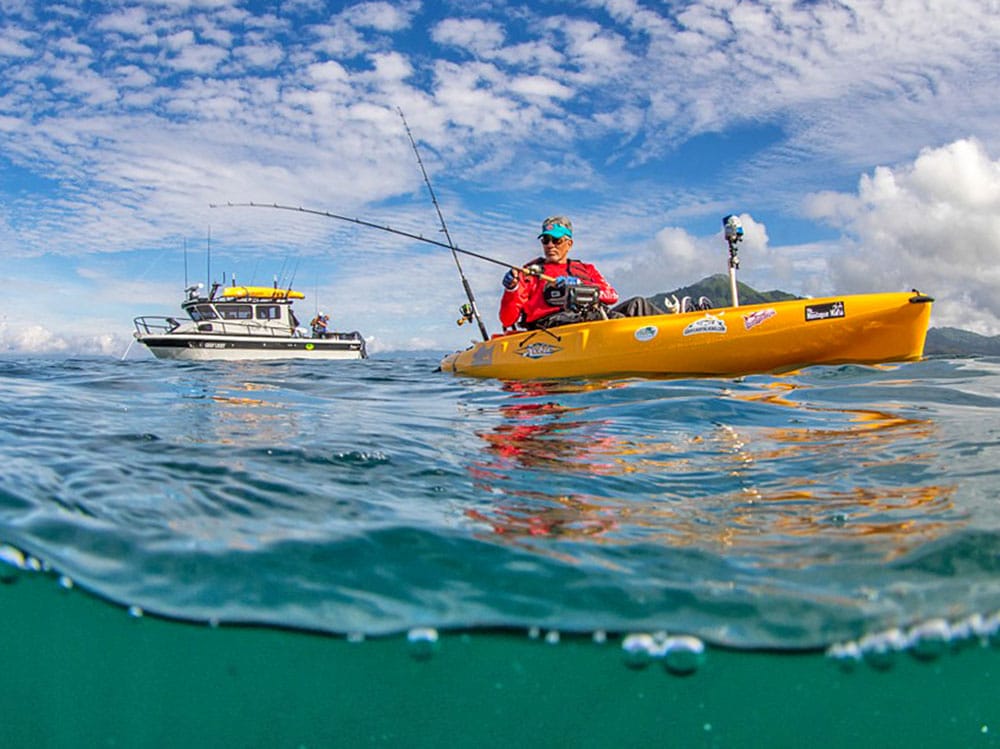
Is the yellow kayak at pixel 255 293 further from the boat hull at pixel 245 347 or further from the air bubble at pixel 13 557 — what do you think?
the air bubble at pixel 13 557

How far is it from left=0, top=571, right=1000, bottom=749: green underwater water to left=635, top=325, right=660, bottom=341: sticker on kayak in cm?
593

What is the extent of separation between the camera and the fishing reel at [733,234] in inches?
344

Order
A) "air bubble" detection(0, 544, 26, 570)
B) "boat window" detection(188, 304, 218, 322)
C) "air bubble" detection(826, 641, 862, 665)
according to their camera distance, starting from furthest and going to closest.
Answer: "boat window" detection(188, 304, 218, 322)
"air bubble" detection(0, 544, 26, 570)
"air bubble" detection(826, 641, 862, 665)

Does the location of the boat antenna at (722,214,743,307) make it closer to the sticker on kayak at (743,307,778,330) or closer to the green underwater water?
the sticker on kayak at (743,307,778,330)

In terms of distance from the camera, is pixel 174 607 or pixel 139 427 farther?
pixel 139 427

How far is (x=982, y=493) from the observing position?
8.99ft

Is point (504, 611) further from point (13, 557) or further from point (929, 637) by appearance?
point (13, 557)

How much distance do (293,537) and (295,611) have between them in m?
0.44

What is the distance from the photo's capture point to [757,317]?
7445 mm

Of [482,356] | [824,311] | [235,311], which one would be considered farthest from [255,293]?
[824,311]

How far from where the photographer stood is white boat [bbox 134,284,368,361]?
23000 mm

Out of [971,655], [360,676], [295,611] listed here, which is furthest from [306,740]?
[971,655]

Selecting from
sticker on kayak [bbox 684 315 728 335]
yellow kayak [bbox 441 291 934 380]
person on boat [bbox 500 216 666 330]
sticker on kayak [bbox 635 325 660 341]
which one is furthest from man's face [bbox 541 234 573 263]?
sticker on kayak [bbox 684 315 728 335]

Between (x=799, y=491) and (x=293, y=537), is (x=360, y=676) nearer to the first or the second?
(x=293, y=537)
